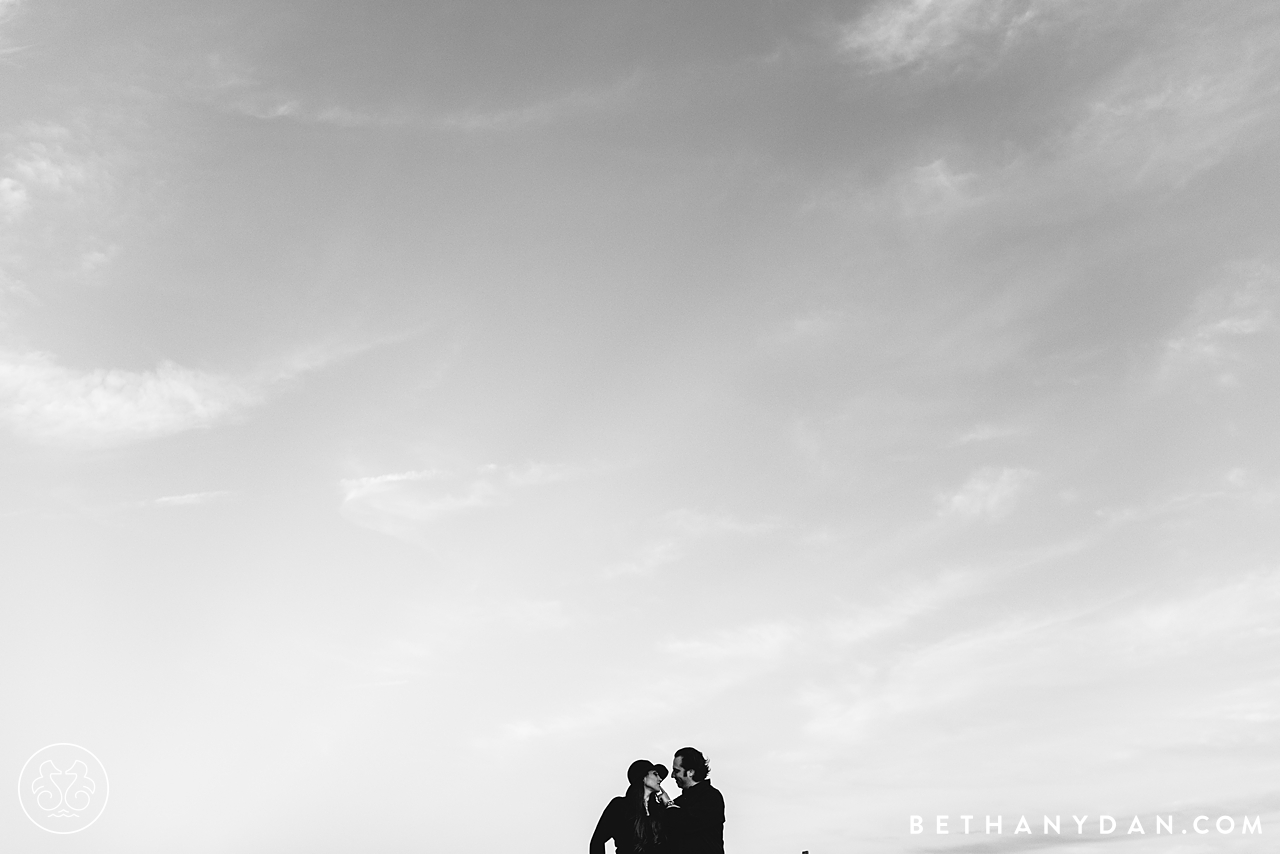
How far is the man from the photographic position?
17094 mm

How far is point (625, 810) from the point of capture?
17.0 meters

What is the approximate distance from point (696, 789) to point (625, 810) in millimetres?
1189

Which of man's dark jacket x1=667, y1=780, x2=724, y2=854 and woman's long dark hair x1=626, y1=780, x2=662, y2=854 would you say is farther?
man's dark jacket x1=667, y1=780, x2=724, y2=854

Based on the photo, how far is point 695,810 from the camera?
17.2 meters

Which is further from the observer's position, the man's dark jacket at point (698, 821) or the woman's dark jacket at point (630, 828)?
the man's dark jacket at point (698, 821)

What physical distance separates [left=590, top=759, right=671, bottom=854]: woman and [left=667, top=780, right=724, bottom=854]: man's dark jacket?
269 mm

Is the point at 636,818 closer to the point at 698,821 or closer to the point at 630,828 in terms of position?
the point at 630,828

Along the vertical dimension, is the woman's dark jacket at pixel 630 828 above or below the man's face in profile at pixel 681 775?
below

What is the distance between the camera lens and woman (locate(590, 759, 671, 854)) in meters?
16.9

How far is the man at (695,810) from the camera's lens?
17.1 meters

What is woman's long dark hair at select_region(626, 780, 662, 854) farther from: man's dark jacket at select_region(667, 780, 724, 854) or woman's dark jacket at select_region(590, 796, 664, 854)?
man's dark jacket at select_region(667, 780, 724, 854)

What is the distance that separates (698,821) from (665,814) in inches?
21.0

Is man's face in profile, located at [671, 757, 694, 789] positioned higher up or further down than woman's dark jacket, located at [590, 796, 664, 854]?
higher up

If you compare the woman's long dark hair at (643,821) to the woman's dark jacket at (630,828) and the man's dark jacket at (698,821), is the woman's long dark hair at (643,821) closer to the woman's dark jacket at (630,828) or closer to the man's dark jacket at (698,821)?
the woman's dark jacket at (630,828)
